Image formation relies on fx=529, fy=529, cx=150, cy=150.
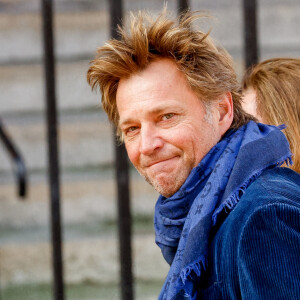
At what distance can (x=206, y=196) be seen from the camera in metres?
1.47

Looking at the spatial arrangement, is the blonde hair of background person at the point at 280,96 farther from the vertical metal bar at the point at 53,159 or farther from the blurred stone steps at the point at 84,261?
the blurred stone steps at the point at 84,261

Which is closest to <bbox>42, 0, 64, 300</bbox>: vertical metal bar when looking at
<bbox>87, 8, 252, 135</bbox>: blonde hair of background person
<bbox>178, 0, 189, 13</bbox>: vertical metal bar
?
<bbox>178, 0, 189, 13</bbox>: vertical metal bar

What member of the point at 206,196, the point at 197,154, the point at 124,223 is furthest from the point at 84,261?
the point at 206,196

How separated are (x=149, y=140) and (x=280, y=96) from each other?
62 cm

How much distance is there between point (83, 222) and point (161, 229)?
2.30 metres

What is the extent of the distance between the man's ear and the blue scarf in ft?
0.12

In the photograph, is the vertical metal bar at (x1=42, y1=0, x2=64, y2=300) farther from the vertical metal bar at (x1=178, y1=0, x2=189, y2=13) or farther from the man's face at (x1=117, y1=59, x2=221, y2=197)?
the man's face at (x1=117, y1=59, x2=221, y2=197)

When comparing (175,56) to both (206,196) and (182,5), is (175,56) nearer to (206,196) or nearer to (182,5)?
(206,196)

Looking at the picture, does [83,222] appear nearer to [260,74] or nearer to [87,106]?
[87,106]

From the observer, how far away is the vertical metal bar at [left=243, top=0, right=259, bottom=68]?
3010 mm

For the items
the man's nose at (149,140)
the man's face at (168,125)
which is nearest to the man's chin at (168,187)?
the man's face at (168,125)

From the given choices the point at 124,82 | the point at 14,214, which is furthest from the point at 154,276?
the point at 124,82

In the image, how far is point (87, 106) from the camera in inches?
159

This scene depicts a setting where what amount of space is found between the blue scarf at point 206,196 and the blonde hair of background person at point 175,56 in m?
0.17
